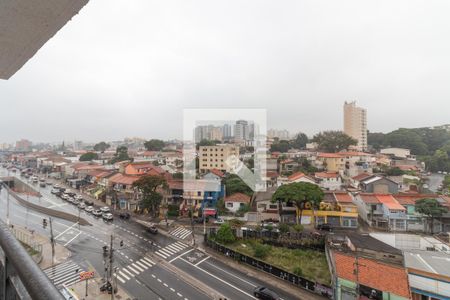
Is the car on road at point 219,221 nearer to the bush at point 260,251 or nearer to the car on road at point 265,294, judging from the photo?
the bush at point 260,251

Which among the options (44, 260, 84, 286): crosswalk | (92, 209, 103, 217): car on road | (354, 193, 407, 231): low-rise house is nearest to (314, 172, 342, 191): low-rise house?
(354, 193, 407, 231): low-rise house

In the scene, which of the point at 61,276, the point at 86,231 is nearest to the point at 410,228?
the point at 61,276

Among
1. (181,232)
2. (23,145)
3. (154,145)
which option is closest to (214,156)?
(181,232)

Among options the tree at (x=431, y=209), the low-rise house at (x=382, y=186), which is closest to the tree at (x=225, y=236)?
the tree at (x=431, y=209)

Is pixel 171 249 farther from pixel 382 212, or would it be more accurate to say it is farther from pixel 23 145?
pixel 23 145

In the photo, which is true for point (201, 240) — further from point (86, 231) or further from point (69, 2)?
point (69, 2)

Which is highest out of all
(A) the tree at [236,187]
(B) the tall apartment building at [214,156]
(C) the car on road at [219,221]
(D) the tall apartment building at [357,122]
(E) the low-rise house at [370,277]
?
(D) the tall apartment building at [357,122]
